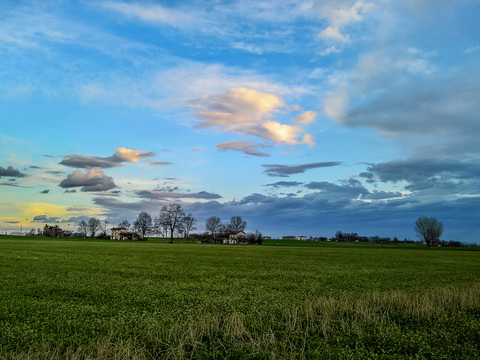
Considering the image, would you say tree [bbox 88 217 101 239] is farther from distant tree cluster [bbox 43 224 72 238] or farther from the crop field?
the crop field

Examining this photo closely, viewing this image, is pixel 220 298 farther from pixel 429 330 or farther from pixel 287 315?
pixel 429 330

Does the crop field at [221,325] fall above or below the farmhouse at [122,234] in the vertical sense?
above

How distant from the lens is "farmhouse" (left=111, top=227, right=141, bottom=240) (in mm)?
142825

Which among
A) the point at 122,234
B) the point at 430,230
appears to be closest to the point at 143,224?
the point at 122,234

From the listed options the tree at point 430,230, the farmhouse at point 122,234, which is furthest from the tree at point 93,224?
the tree at point 430,230

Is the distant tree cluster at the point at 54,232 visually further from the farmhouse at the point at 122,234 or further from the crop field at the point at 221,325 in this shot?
the crop field at the point at 221,325

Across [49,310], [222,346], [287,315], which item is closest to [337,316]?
[287,315]

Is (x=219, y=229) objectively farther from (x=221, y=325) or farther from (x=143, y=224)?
(x=221, y=325)

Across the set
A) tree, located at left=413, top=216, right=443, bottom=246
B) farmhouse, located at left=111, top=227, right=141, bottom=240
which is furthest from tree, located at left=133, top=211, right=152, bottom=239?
tree, located at left=413, top=216, right=443, bottom=246

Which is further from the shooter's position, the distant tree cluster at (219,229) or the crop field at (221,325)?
the distant tree cluster at (219,229)

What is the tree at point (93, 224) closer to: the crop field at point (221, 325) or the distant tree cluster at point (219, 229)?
the distant tree cluster at point (219, 229)

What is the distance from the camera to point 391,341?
677 centimetres

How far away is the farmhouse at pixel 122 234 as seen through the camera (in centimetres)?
14282

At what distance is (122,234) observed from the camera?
153000 millimetres
